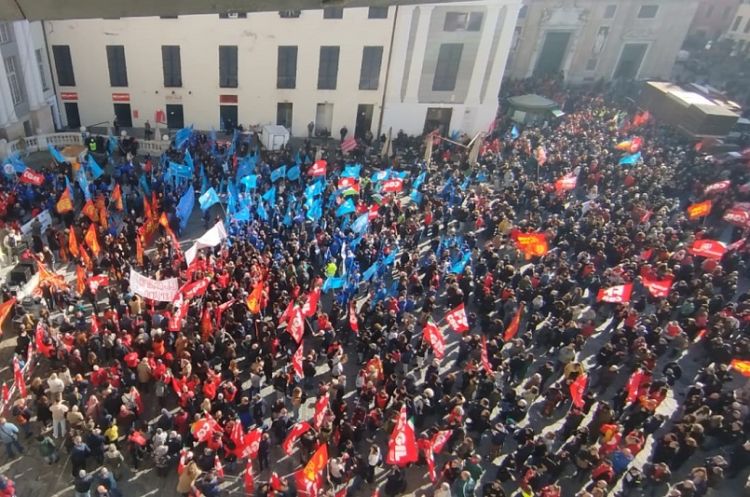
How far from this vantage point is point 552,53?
45.7 meters

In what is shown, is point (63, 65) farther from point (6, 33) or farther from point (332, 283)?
point (332, 283)

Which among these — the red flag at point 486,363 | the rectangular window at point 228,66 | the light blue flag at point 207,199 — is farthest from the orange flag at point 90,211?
the rectangular window at point 228,66

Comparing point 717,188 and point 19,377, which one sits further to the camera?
point 717,188

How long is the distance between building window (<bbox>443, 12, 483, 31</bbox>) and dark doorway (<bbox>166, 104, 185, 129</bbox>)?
650 inches

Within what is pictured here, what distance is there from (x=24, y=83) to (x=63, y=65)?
3073 millimetres

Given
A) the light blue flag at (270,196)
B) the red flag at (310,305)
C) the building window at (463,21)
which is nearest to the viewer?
the red flag at (310,305)

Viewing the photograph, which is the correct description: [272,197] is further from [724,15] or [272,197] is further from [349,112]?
[724,15]

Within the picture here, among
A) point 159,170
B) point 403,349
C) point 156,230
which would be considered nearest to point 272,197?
point 156,230

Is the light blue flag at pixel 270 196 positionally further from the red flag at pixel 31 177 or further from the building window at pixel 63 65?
the building window at pixel 63 65

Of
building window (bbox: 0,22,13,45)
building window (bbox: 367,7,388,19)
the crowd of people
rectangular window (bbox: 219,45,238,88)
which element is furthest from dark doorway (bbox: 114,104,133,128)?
building window (bbox: 367,7,388,19)

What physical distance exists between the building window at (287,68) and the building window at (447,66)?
8460 mm

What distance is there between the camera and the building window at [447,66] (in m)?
31.9

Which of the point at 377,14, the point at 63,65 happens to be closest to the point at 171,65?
the point at 63,65

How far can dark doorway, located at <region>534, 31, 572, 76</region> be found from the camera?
45000 millimetres
